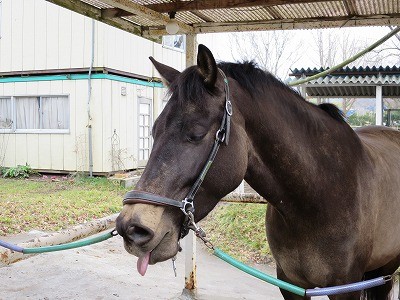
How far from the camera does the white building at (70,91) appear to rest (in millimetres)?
12406

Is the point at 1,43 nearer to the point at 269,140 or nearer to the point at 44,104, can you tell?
the point at 44,104

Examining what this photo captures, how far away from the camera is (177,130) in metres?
1.82

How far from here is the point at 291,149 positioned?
7.32ft

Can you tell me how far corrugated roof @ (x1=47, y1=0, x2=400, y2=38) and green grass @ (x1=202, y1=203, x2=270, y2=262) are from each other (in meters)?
3.57

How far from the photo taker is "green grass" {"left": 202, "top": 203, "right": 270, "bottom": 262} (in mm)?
6539

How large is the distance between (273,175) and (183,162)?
0.64 meters

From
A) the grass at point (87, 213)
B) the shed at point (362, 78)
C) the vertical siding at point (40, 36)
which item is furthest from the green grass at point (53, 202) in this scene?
the shed at point (362, 78)

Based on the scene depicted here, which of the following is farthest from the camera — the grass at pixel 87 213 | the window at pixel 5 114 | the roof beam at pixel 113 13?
the window at pixel 5 114

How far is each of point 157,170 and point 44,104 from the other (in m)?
12.6

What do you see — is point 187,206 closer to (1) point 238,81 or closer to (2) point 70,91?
(1) point 238,81

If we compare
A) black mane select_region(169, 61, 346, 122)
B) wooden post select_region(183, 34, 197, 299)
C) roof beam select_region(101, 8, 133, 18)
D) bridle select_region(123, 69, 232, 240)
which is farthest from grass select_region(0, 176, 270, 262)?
bridle select_region(123, 69, 232, 240)

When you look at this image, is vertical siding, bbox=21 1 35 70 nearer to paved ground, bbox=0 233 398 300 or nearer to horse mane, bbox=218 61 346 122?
paved ground, bbox=0 233 398 300

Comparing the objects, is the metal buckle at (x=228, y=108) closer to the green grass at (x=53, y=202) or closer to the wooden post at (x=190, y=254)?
the wooden post at (x=190, y=254)

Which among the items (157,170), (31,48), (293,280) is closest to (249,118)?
(157,170)
